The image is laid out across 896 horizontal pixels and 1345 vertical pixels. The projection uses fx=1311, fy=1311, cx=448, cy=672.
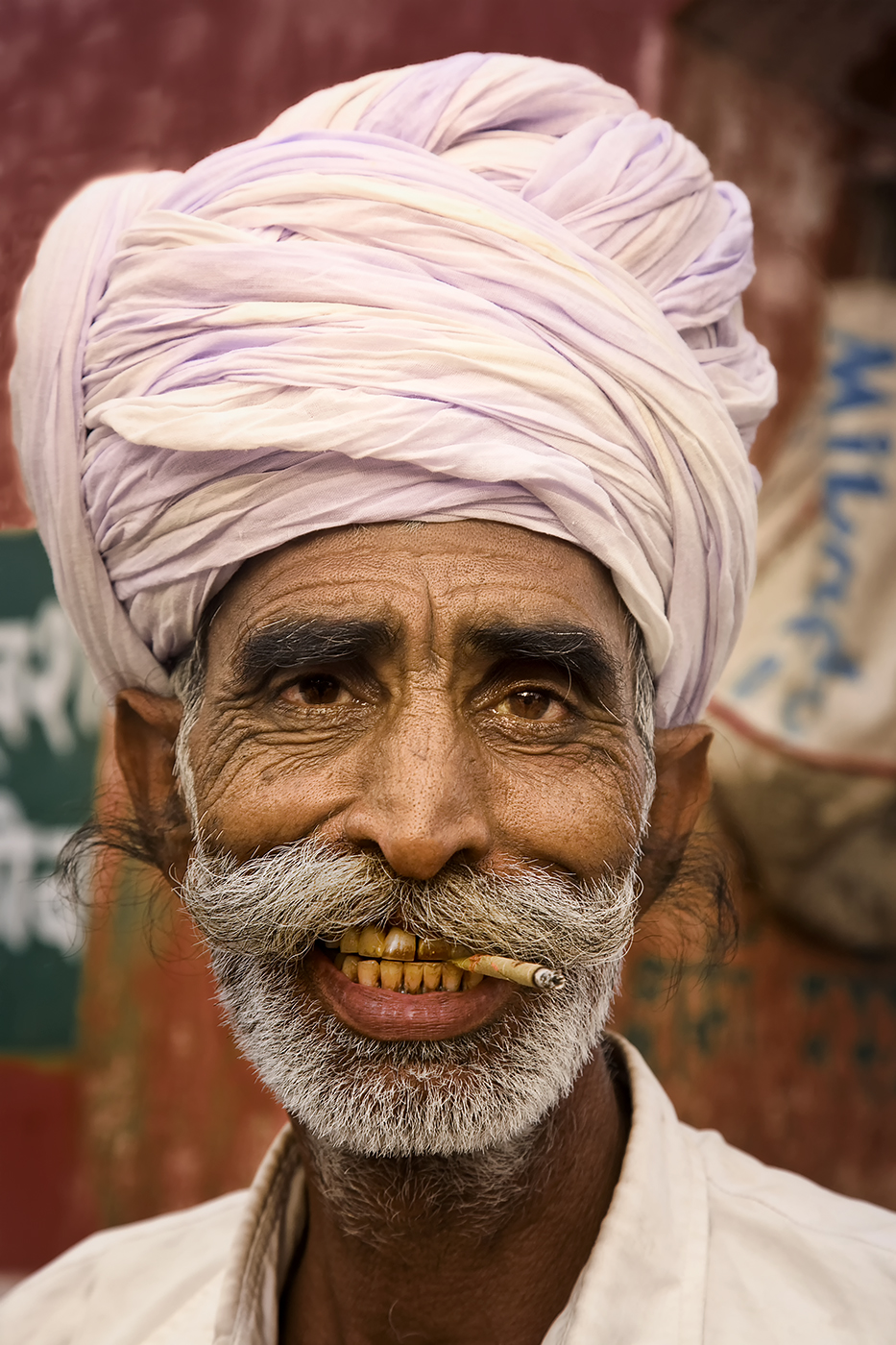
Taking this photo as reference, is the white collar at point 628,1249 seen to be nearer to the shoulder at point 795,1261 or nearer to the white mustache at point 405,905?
the shoulder at point 795,1261

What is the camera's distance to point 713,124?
312 centimetres

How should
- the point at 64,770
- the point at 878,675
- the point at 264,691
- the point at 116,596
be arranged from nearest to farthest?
the point at 264,691 < the point at 116,596 < the point at 878,675 < the point at 64,770

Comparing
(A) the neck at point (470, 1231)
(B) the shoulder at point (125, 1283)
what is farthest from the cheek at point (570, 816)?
(B) the shoulder at point (125, 1283)

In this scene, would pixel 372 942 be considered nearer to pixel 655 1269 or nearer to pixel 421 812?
pixel 421 812

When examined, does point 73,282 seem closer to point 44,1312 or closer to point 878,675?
point 44,1312

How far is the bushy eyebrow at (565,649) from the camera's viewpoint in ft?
5.67

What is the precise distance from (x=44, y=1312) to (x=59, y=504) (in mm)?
1462

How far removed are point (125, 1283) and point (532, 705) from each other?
1332mm

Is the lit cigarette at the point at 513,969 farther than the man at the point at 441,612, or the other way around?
the man at the point at 441,612

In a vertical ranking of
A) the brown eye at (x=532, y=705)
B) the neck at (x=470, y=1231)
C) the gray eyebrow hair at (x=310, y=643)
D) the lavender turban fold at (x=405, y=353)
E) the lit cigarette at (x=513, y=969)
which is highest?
the lavender turban fold at (x=405, y=353)

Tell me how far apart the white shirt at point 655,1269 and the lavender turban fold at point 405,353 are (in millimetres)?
717

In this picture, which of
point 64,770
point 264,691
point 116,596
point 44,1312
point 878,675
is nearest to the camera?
point 264,691

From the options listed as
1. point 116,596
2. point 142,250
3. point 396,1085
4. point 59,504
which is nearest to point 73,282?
point 142,250

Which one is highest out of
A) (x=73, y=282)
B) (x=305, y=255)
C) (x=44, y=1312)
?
(x=305, y=255)
